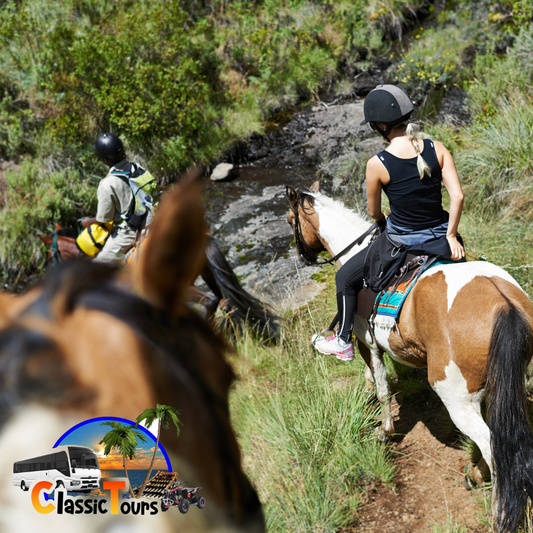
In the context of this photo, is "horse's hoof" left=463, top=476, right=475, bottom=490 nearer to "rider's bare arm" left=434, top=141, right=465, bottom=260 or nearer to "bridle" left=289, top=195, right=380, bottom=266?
"rider's bare arm" left=434, top=141, right=465, bottom=260

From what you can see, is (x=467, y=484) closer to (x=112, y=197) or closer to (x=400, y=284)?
(x=400, y=284)

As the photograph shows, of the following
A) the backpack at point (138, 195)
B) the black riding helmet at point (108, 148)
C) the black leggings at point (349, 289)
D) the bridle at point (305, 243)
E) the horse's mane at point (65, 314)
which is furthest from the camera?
the backpack at point (138, 195)

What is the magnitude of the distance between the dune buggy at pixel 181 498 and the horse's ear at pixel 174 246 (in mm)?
193

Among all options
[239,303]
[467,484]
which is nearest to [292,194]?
[239,303]

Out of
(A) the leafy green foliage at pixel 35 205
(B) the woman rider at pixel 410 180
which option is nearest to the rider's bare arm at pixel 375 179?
(B) the woman rider at pixel 410 180

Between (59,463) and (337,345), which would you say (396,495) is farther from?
(59,463)

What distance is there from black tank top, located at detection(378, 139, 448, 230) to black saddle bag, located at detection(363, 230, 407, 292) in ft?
0.58

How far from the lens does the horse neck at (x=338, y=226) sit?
3.87 meters

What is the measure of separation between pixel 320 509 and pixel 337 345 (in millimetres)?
1232

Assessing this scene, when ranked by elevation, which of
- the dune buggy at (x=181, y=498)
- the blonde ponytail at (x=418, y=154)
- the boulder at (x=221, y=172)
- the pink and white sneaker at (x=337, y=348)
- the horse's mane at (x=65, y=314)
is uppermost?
the horse's mane at (x=65, y=314)

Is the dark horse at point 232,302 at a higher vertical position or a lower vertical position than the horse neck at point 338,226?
lower

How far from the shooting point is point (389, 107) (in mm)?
2791

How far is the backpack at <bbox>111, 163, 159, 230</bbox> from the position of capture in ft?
16.4

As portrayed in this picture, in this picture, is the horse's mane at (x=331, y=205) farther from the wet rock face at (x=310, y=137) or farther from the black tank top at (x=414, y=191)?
the wet rock face at (x=310, y=137)
